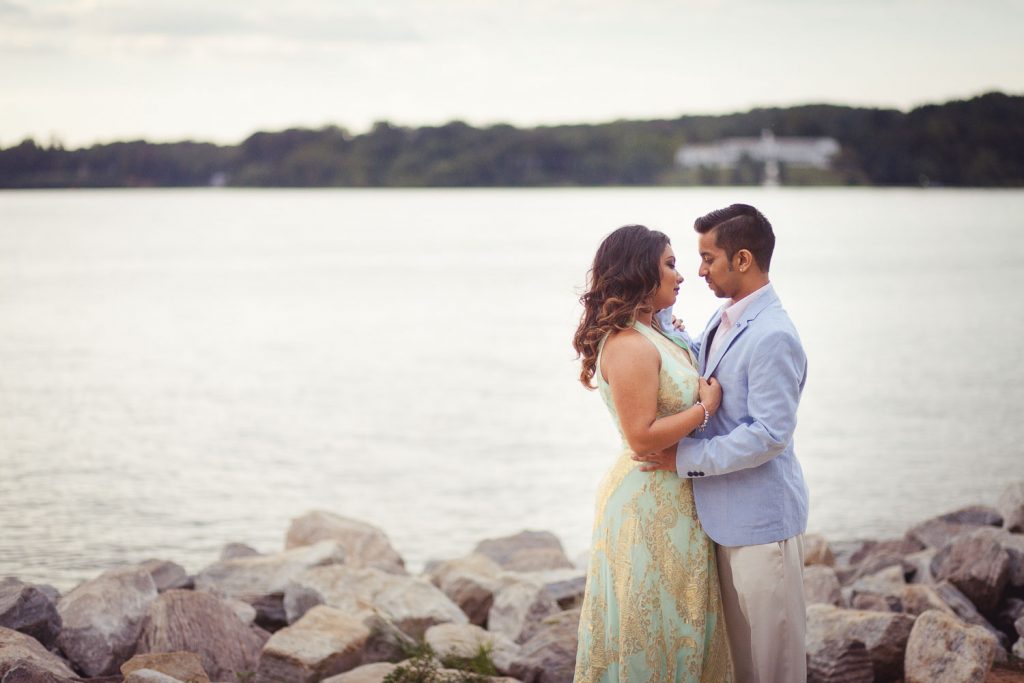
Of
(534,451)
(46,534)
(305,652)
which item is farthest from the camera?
(534,451)

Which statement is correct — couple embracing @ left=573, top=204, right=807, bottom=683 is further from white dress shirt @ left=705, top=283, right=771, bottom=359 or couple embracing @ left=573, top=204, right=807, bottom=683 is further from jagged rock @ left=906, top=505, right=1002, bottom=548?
jagged rock @ left=906, top=505, right=1002, bottom=548

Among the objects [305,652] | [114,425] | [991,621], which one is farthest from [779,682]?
[114,425]

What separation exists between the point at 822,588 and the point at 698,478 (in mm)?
4155

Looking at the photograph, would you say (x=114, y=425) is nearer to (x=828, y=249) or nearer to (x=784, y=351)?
(x=784, y=351)

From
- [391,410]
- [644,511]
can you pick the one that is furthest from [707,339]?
[391,410]

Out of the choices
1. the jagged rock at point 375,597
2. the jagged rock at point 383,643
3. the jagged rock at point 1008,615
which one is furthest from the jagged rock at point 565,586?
the jagged rock at point 1008,615

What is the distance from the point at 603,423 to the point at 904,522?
6.69 m

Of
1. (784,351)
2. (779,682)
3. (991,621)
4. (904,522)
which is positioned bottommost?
(904,522)

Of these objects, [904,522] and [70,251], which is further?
[70,251]

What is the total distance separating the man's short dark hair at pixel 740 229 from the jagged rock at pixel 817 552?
20.2 ft

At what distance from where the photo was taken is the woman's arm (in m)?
4.64

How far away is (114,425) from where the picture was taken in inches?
795

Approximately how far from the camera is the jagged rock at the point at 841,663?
21.7ft

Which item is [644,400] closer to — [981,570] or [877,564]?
[981,570]
